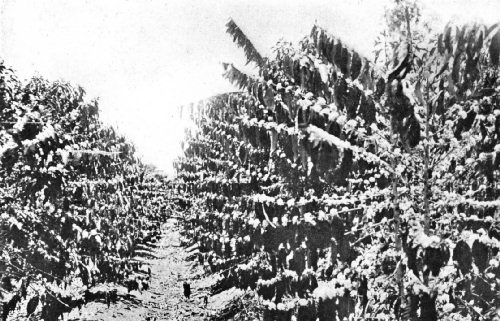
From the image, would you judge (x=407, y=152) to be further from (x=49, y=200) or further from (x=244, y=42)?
(x=49, y=200)

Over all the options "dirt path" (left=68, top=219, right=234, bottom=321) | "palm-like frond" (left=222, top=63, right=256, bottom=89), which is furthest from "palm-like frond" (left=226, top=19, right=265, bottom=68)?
"dirt path" (left=68, top=219, right=234, bottom=321)

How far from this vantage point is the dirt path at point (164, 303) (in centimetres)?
1471

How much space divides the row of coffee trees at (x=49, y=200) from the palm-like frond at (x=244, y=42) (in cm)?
375

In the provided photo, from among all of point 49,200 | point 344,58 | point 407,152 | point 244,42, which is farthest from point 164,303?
point 344,58

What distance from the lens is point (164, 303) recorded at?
58.6 ft

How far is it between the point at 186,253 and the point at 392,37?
29.4 m

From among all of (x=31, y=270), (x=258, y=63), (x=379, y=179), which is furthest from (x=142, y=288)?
(x=379, y=179)

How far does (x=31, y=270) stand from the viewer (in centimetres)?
755

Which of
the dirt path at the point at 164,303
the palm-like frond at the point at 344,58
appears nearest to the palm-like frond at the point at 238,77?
the palm-like frond at the point at 344,58

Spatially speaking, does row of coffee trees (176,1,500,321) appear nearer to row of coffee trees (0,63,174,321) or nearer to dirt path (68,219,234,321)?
row of coffee trees (0,63,174,321)

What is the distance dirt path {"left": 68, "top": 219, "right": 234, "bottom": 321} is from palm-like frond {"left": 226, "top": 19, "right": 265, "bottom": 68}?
9468 millimetres

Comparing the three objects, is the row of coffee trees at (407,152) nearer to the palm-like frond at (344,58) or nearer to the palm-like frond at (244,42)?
the palm-like frond at (344,58)

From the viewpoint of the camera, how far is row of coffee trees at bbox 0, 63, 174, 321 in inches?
192

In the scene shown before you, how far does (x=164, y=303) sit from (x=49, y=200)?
34.5ft
